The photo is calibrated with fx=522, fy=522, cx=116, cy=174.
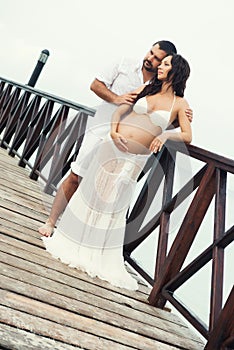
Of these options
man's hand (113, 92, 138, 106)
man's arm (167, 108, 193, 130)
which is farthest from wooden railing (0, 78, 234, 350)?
man's hand (113, 92, 138, 106)

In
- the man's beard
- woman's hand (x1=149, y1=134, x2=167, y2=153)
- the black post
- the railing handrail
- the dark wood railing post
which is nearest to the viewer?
the dark wood railing post

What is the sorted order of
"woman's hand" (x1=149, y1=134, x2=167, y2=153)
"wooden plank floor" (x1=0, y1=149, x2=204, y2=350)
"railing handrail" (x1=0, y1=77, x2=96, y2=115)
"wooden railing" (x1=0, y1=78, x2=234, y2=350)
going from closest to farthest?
1. "wooden plank floor" (x1=0, y1=149, x2=204, y2=350)
2. "wooden railing" (x1=0, y1=78, x2=234, y2=350)
3. "woman's hand" (x1=149, y1=134, x2=167, y2=153)
4. "railing handrail" (x1=0, y1=77, x2=96, y2=115)

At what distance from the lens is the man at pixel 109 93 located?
2.81 meters

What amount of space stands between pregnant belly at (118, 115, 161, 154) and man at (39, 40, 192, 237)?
0.14m

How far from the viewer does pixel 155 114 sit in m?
2.70

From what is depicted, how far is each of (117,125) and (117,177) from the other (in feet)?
0.92

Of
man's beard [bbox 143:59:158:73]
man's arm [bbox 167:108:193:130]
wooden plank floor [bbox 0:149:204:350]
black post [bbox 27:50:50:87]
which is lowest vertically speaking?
black post [bbox 27:50:50:87]

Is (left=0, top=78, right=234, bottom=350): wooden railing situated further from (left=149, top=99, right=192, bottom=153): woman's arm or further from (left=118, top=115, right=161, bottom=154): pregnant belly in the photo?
(left=118, top=115, right=161, bottom=154): pregnant belly

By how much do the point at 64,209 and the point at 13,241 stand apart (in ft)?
2.12

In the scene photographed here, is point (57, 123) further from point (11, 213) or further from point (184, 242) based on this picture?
point (184, 242)

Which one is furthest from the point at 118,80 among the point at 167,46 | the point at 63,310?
the point at 63,310

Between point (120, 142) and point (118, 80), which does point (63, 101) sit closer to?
point (118, 80)

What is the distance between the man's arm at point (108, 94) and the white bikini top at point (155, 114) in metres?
0.08

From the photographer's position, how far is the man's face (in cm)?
277
